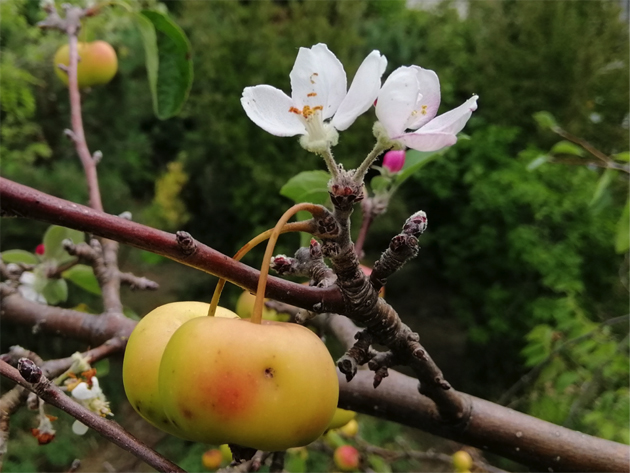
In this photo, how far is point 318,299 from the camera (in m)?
0.36

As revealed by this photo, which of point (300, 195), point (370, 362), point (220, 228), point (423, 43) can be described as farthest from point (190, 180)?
point (370, 362)

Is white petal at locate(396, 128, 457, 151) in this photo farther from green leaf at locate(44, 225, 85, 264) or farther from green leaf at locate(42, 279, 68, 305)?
green leaf at locate(42, 279, 68, 305)

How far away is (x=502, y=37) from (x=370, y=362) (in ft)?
11.6

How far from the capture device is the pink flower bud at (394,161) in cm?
77

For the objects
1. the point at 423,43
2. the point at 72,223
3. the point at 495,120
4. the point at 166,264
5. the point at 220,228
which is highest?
the point at 423,43

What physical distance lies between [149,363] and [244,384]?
3.7 inches

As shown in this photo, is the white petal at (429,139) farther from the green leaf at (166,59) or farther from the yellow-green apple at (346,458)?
the yellow-green apple at (346,458)

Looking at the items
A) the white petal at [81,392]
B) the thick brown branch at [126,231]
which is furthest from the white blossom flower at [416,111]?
the white petal at [81,392]

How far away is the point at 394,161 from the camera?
774 mm

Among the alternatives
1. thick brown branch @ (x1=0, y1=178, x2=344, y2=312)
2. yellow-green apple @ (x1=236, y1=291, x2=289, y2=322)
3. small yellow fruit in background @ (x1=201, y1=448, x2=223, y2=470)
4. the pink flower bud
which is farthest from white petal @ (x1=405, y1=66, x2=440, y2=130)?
small yellow fruit in background @ (x1=201, y1=448, x2=223, y2=470)

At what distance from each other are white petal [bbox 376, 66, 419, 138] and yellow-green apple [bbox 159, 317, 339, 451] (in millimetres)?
149

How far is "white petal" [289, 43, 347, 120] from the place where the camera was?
339mm

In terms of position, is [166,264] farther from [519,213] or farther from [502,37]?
[502,37]

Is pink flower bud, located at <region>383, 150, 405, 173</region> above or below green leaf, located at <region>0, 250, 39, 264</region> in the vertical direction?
above
